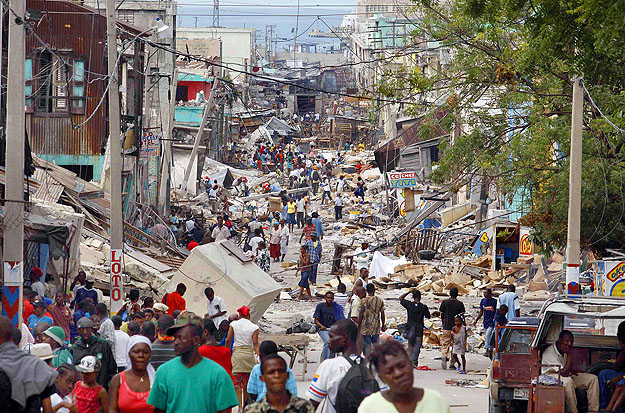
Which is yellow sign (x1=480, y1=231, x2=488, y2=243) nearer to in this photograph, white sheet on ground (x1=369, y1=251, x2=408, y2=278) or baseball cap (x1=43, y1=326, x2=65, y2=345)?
white sheet on ground (x1=369, y1=251, x2=408, y2=278)

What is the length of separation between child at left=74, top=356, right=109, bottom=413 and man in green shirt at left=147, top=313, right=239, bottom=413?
4.05 feet

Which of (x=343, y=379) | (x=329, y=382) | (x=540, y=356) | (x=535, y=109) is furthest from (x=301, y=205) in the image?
(x=343, y=379)

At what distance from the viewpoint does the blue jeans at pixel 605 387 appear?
981cm

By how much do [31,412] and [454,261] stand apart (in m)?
22.7

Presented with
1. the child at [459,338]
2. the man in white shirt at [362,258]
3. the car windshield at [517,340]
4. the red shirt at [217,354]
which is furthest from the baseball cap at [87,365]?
the man in white shirt at [362,258]

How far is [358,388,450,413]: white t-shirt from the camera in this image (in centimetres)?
505

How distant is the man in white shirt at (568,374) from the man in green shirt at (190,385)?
4172mm

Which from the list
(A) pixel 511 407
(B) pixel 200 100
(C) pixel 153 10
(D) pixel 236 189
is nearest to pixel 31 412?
(A) pixel 511 407

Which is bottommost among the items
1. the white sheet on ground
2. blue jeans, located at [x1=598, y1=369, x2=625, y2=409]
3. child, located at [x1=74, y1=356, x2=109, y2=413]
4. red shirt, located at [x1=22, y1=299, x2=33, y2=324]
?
the white sheet on ground

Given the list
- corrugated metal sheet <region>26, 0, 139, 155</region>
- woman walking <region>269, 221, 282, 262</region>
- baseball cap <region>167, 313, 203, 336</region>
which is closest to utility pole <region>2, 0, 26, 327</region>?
baseball cap <region>167, 313, 203, 336</region>

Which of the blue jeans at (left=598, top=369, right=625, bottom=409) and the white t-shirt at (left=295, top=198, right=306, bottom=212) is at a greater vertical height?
the blue jeans at (left=598, top=369, right=625, bottom=409)

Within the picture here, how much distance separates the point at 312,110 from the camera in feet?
305

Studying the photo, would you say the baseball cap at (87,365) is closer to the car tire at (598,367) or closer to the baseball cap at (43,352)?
the baseball cap at (43,352)

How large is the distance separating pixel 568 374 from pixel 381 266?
17.2 m
